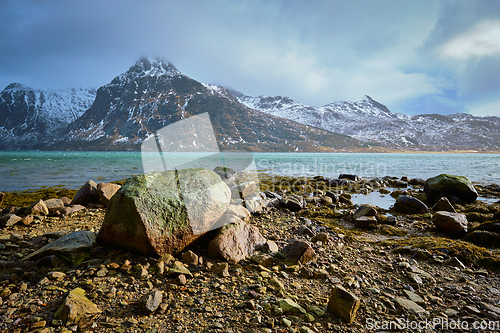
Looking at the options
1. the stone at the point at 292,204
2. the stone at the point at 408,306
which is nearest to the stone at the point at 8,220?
the stone at the point at 292,204

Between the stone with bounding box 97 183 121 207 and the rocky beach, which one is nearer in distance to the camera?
the rocky beach

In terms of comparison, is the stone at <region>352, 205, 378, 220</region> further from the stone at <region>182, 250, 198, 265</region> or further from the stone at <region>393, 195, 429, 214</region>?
the stone at <region>182, 250, 198, 265</region>

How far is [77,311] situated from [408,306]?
483cm

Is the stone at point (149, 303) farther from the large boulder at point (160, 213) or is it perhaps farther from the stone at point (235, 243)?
the stone at point (235, 243)

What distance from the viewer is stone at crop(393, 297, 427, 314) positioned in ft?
11.6

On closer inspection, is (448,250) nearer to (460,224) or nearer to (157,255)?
(460,224)

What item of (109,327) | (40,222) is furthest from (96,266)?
(40,222)

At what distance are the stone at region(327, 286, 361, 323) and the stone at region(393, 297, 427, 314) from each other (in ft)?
2.92

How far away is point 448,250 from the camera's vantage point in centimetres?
582

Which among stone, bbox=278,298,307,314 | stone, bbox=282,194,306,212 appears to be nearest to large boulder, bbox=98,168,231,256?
stone, bbox=278,298,307,314

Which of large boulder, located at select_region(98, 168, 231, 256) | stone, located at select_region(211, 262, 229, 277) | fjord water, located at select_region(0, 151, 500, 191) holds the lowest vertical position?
fjord water, located at select_region(0, 151, 500, 191)

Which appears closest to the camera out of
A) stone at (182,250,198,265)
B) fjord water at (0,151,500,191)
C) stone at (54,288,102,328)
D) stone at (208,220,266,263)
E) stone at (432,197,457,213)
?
stone at (54,288,102,328)

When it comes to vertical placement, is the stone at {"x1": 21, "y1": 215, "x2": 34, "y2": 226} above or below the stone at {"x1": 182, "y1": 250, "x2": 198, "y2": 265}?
below

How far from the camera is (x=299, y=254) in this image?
5.05 metres
